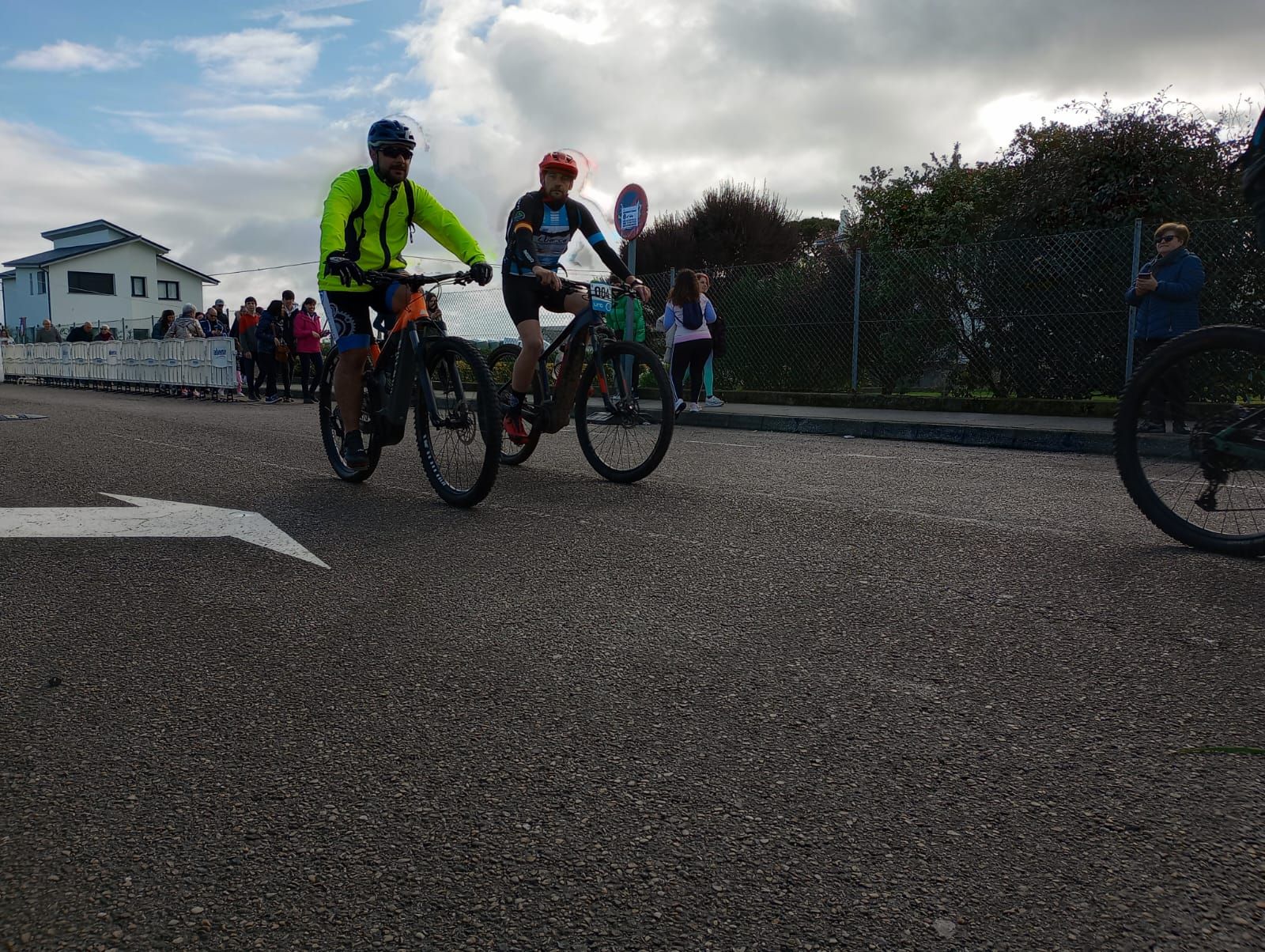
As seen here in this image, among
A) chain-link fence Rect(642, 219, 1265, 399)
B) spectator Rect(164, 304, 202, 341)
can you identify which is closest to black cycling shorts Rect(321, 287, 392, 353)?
chain-link fence Rect(642, 219, 1265, 399)

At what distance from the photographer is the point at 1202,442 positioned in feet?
13.6

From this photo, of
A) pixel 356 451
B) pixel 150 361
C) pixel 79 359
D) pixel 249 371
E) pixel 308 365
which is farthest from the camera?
pixel 79 359

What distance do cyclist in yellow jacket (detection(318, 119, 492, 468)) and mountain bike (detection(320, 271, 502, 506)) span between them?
13cm

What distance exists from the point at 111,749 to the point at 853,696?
158 centimetres

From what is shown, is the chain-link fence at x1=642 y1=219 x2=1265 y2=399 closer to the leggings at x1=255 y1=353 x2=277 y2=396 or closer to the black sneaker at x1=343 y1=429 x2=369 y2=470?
the leggings at x1=255 y1=353 x2=277 y2=396

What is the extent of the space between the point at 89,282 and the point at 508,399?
6263 cm

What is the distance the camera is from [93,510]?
202 inches

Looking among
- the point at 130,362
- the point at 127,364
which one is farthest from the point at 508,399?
the point at 127,364

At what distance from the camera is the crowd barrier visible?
2030 centimetres

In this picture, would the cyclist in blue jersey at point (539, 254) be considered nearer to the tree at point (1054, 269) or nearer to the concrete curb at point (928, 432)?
the concrete curb at point (928, 432)

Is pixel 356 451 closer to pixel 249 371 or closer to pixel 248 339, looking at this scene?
pixel 248 339

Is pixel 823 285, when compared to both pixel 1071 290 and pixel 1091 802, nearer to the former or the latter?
pixel 1071 290

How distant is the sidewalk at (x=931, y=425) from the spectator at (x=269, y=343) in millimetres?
8096

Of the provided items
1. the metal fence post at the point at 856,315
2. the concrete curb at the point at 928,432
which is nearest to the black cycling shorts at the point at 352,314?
the concrete curb at the point at 928,432
